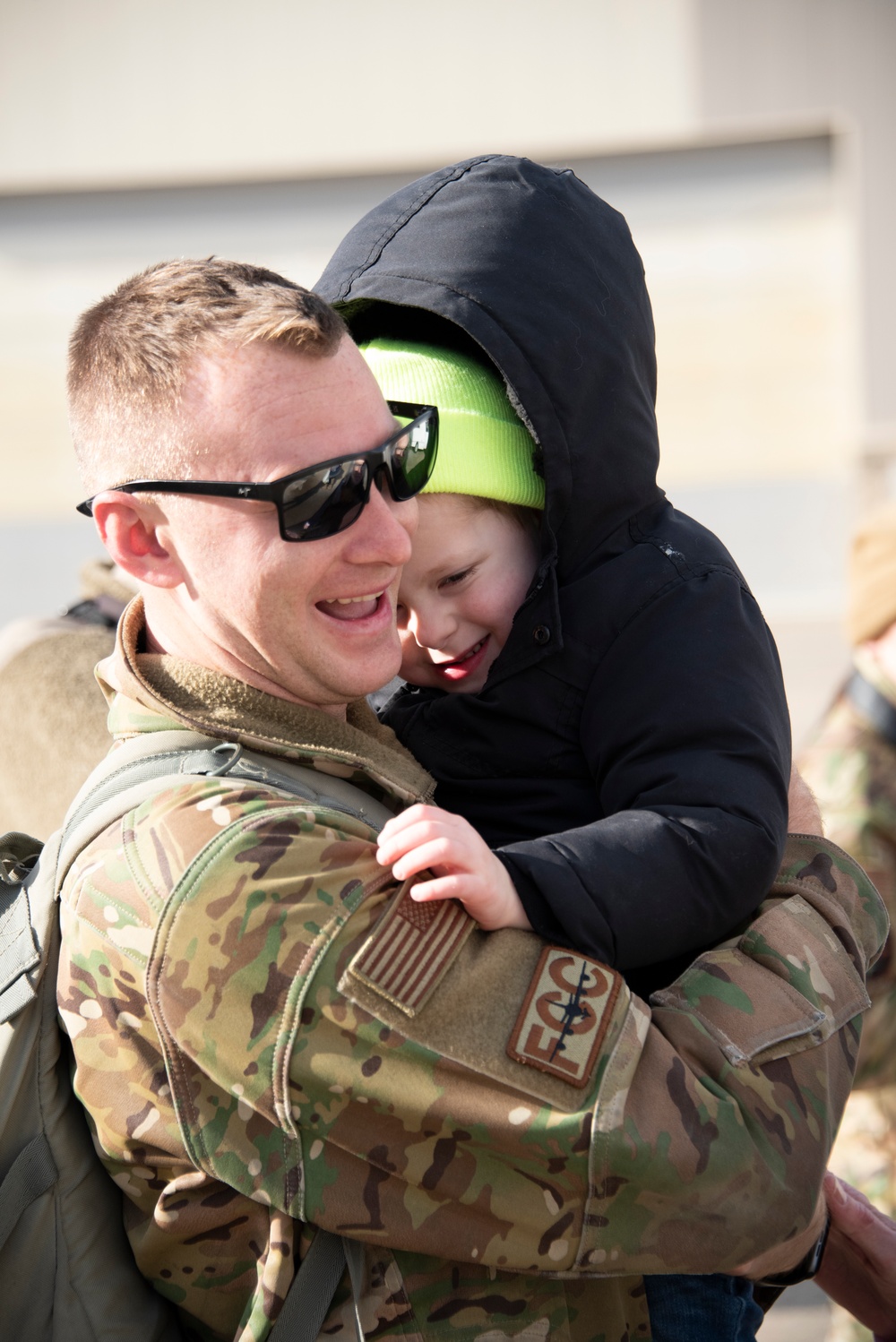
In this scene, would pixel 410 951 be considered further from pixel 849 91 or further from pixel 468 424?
pixel 849 91

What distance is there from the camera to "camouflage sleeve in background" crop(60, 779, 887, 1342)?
A: 1.37 m

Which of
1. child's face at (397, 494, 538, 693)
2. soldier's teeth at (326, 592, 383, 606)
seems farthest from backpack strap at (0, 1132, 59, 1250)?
child's face at (397, 494, 538, 693)

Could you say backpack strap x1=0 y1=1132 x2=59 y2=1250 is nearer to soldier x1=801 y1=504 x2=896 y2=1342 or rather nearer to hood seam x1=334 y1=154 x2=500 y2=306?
hood seam x1=334 y1=154 x2=500 y2=306

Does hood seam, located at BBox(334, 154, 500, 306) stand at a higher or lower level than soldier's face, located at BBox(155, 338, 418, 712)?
higher

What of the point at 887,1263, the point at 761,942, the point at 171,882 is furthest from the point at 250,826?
the point at 887,1263

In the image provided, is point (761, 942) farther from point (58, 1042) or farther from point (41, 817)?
point (41, 817)

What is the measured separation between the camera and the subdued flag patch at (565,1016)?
4.57 ft

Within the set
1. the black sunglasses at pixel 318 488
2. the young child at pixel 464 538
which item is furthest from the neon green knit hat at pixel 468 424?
the black sunglasses at pixel 318 488

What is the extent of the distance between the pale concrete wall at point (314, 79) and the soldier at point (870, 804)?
28.2 feet

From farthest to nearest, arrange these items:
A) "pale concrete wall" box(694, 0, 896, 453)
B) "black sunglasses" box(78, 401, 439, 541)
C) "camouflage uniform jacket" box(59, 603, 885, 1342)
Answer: "pale concrete wall" box(694, 0, 896, 453) → "black sunglasses" box(78, 401, 439, 541) → "camouflage uniform jacket" box(59, 603, 885, 1342)

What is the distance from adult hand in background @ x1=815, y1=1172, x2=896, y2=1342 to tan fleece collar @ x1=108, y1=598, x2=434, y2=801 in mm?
996

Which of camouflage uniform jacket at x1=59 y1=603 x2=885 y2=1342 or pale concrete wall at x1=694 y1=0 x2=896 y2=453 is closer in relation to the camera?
camouflage uniform jacket at x1=59 y1=603 x2=885 y2=1342

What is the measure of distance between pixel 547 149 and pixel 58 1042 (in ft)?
Result: 35.3

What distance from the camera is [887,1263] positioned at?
6.72 feet
